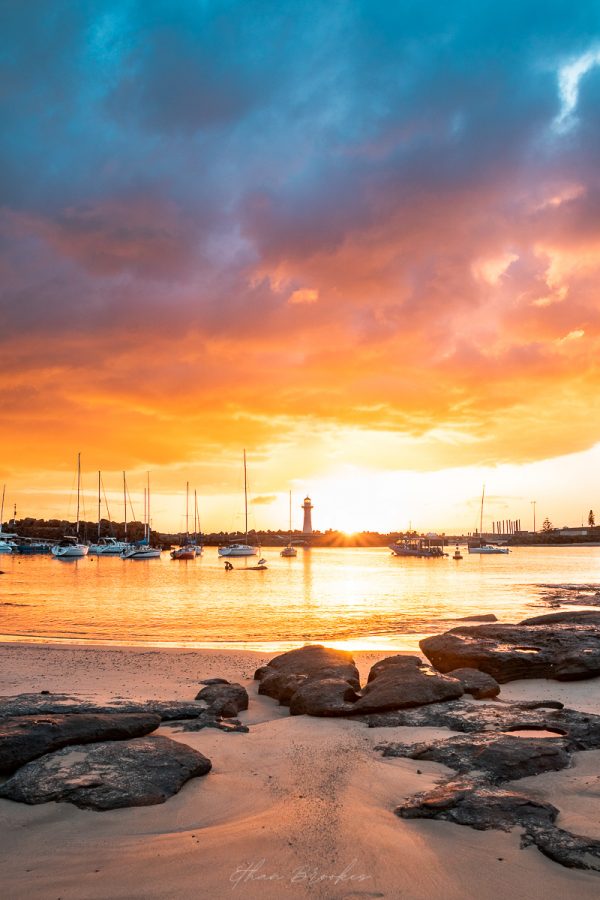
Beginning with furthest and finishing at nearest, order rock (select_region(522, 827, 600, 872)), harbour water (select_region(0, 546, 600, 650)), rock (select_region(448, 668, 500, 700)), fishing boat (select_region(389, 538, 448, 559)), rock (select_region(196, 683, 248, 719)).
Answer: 1. fishing boat (select_region(389, 538, 448, 559))
2. harbour water (select_region(0, 546, 600, 650))
3. rock (select_region(448, 668, 500, 700))
4. rock (select_region(196, 683, 248, 719))
5. rock (select_region(522, 827, 600, 872))

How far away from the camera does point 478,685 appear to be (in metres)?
11.7

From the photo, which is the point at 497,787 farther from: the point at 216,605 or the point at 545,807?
the point at 216,605

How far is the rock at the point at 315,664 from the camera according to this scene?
40.6ft

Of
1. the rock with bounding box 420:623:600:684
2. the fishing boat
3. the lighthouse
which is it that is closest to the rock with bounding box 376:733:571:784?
the rock with bounding box 420:623:600:684

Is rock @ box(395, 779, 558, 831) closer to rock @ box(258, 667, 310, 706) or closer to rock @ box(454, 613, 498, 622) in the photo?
rock @ box(258, 667, 310, 706)

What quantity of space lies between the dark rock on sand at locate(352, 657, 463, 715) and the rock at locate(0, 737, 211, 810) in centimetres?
358

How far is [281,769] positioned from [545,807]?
10.5 feet

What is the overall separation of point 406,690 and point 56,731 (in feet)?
18.1

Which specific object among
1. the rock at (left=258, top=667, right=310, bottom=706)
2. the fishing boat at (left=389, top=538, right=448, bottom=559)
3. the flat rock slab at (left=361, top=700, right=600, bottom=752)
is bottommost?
the fishing boat at (left=389, top=538, right=448, bottom=559)

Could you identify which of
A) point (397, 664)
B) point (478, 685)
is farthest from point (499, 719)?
point (397, 664)

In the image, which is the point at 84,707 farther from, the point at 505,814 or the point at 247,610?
the point at 247,610

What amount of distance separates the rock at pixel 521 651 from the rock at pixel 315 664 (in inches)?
101

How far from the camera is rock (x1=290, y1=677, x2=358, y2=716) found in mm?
10273

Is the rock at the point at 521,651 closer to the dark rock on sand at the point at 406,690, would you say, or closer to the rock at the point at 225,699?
the dark rock on sand at the point at 406,690
